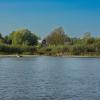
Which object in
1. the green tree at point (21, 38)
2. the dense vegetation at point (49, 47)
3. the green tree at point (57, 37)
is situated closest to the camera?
the dense vegetation at point (49, 47)

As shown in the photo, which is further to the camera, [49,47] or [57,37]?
[57,37]

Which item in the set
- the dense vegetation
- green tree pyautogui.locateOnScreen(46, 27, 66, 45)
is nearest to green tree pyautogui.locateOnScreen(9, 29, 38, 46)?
the dense vegetation

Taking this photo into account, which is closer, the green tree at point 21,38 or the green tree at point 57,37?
the green tree at point 21,38

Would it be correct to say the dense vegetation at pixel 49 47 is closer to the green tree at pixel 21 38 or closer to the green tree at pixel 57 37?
the green tree at pixel 21 38

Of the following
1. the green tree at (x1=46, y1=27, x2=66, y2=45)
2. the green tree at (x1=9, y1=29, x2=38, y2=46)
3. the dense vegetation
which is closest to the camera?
the dense vegetation

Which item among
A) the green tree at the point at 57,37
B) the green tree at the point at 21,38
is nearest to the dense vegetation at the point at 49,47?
the green tree at the point at 21,38

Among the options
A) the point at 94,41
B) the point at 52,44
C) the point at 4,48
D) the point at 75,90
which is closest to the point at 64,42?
the point at 52,44

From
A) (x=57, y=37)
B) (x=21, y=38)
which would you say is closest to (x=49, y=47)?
(x=21, y=38)

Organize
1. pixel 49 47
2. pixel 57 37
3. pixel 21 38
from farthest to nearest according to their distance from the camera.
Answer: pixel 57 37 < pixel 21 38 < pixel 49 47

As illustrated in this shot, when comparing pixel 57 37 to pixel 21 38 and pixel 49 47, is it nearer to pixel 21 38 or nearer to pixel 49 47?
pixel 21 38

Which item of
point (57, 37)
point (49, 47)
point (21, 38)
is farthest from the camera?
point (57, 37)

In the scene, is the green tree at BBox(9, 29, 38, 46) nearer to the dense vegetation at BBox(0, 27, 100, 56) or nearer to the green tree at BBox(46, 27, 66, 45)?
the dense vegetation at BBox(0, 27, 100, 56)

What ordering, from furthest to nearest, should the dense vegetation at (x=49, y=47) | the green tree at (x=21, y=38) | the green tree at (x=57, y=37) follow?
the green tree at (x=57, y=37)
the green tree at (x=21, y=38)
the dense vegetation at (x=49, y=47)

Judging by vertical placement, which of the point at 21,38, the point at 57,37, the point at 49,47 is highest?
the point at 57,37
